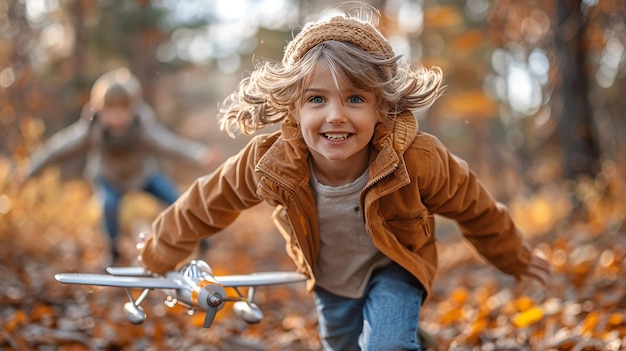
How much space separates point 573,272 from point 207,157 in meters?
2.88

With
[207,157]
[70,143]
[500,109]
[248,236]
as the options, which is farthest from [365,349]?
[500,109]

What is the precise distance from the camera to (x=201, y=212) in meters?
2.68

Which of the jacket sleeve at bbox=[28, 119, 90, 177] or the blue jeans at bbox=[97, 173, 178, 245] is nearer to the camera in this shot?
the jacket sleeve at bbox=[28, 119, 90, 177]

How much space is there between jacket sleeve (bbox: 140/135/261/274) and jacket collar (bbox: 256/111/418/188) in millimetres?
157

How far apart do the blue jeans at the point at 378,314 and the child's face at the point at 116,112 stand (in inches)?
138

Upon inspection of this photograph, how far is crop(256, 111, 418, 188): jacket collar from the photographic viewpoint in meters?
2.33

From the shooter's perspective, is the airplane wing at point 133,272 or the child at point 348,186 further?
the airplane wing at point 133,272

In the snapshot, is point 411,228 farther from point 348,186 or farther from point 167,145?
point 167,145

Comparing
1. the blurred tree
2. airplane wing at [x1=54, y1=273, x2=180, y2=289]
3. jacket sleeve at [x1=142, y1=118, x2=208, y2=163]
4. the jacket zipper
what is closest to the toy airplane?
airplane wing at [x1=54, y1=273, x2=180, y2=289]

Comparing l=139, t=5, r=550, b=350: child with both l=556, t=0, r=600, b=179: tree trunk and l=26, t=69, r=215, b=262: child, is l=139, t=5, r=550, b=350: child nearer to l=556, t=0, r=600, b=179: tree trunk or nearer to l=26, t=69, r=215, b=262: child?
l=26, t=69, r=215, b=262: child

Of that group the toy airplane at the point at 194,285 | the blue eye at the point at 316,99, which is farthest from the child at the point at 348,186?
the toy airplane at the point at 194,285

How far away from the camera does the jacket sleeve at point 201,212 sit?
258 centimetres

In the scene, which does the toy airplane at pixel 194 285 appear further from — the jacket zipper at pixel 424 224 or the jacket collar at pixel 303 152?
the jacket zipper at pixel 424 224

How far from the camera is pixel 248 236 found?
8.97 metres
